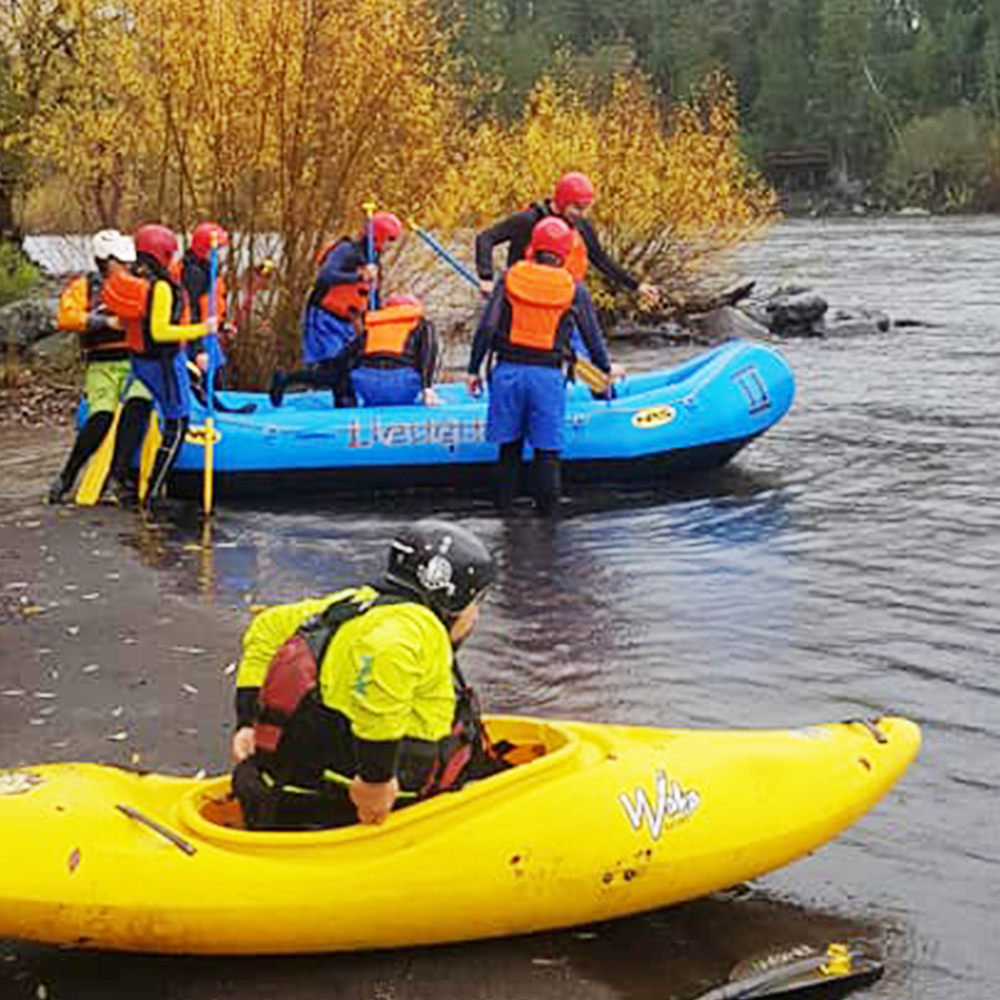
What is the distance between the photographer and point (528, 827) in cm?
409

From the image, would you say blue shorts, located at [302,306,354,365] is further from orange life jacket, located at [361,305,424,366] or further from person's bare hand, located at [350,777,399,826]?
person's bare hand, located at [350,777,399,826]

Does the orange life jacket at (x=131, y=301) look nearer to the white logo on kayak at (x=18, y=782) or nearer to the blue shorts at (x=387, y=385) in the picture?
the blue shorts at (x=387, y=385)

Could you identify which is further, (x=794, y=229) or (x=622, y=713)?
(x=794, y=229)

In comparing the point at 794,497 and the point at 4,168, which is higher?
the point at 4,168

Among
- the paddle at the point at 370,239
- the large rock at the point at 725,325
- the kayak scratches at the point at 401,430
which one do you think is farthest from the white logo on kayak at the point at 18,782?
the large rock at the point at 725,325

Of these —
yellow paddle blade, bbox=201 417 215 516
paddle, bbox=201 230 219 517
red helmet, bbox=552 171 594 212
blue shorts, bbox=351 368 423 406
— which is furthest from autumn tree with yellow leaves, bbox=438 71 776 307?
yellow paddle blade, bbox=201 417 215 516

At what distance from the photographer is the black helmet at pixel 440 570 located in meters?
3.99

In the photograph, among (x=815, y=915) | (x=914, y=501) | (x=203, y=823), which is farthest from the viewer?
(x=914, y=501)

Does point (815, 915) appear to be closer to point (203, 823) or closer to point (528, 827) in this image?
point (528, 827)

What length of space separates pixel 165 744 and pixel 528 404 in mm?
4164

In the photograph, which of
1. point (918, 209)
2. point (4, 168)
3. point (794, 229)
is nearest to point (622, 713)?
point (4, 168)

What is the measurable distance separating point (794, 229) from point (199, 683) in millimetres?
43697

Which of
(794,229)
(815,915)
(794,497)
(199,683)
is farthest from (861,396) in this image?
(794,229)

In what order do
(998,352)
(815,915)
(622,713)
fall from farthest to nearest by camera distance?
(998,352), (622,713), (815,915)
